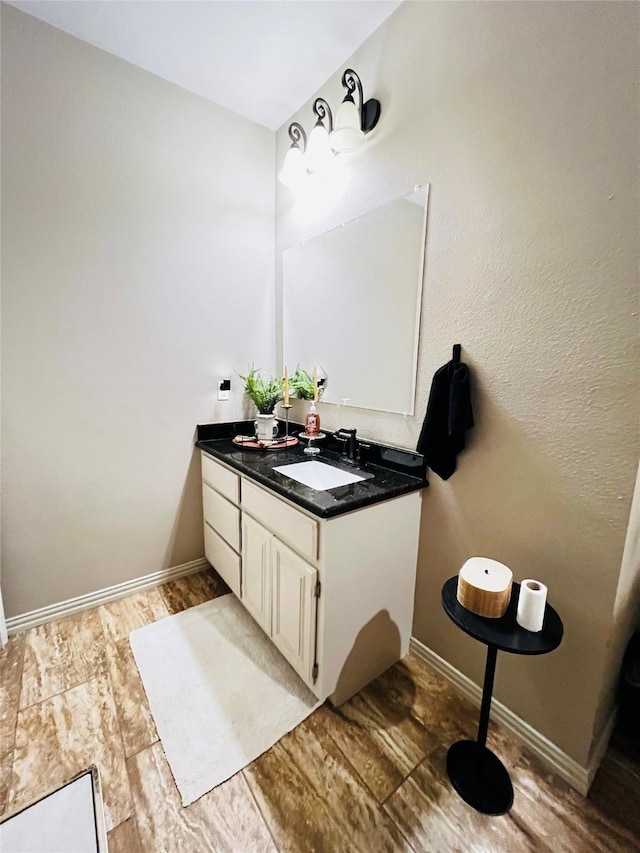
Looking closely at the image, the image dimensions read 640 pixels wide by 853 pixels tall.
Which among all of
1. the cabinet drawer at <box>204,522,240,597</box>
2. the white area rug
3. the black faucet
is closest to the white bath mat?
the white area rug

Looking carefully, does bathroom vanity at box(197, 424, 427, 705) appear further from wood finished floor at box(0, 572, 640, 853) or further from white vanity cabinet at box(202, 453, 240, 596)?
wood finished floor at box(0, 572, 640, 853)

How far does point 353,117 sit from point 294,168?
1.45 feet

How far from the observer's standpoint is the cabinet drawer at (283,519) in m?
1.20

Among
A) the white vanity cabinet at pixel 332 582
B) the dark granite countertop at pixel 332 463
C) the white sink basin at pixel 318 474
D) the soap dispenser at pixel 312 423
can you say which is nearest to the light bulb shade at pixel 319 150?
the soap dispenser at pixel 312 423

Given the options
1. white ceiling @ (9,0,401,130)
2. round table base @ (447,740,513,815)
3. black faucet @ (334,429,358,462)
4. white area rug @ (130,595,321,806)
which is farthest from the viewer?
black faucet @ (334,429,358,462)

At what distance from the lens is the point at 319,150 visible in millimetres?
1697

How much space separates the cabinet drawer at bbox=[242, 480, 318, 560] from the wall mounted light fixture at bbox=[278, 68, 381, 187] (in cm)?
160

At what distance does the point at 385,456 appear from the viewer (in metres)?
1.58

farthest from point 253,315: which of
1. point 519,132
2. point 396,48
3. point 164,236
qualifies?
point 519,132

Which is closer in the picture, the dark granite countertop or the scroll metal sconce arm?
the dark granite countertop

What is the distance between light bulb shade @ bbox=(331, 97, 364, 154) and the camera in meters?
1.50

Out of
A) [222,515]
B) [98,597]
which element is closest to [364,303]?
[222,515]

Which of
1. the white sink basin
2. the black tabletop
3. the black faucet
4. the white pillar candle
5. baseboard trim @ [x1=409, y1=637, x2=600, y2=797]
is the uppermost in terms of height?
the black faucet

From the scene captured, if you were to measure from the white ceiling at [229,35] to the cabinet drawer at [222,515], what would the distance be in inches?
83.3
